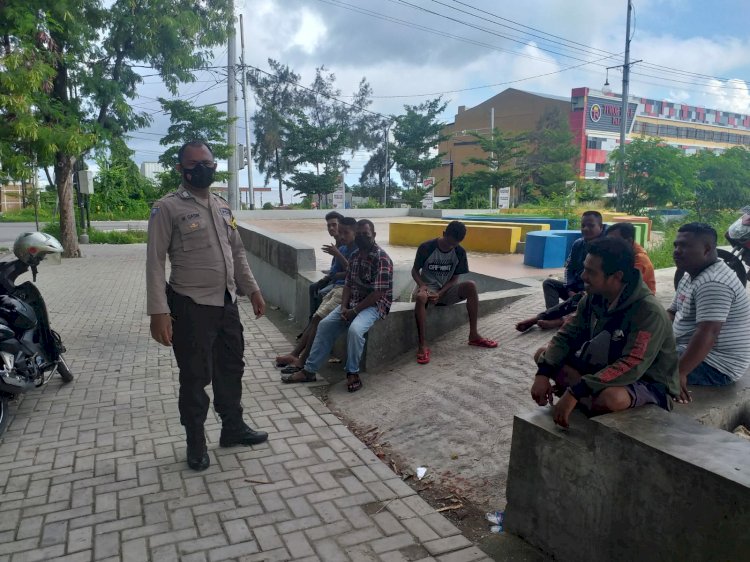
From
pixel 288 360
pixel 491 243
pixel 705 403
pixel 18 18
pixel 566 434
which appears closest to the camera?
pixel 566 434

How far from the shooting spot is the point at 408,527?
3.01m

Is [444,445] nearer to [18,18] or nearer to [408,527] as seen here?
[408,527]

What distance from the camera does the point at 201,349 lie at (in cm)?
352

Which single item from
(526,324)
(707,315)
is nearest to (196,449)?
(707,315)

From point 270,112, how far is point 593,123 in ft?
89.8

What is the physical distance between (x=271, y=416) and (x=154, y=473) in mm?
1103

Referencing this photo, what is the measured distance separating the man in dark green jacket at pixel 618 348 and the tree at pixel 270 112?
44.0 metres

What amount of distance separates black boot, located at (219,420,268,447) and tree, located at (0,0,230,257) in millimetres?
9946

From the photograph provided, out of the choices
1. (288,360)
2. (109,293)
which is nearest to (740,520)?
(288,360)

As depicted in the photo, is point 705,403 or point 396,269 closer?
point 705,403

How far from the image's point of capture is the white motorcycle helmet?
473cm

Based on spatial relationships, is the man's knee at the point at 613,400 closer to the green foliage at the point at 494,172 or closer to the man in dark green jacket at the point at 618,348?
the man in dark green jacket at the point at 618,348

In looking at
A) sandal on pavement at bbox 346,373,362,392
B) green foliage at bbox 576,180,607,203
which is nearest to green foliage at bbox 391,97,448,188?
green foliage at bbox 576,180,607,203

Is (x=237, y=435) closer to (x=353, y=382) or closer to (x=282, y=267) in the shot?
(x=353, y=382)
